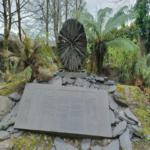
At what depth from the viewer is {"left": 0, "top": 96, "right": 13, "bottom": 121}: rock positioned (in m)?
2.75

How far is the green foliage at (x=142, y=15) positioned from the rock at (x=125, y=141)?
19.2 feet

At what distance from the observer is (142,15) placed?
6.04 meters

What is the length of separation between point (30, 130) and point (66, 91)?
1121 millimetres

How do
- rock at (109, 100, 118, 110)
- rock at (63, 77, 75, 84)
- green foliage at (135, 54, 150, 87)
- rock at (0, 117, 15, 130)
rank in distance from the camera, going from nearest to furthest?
rock at (0, 117, 15, 130), rock at (109, 100, 118, 110), rock at (63, 77, 75, 84), green foliage at (135, 54, 150, 87)

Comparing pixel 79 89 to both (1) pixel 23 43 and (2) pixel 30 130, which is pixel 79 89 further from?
(1) pixel 23 43

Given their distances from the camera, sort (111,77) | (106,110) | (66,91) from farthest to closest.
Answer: (111,77) → (66,91) → (106,110)

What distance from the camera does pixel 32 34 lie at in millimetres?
3188

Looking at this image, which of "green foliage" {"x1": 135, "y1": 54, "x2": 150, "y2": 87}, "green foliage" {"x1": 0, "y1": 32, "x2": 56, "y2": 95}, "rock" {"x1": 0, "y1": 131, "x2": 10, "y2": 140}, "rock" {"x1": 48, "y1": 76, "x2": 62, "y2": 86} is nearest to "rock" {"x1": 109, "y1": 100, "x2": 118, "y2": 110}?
"rock" {"x1": 48, "y1": 76, "x2": 62, "y2": 86}

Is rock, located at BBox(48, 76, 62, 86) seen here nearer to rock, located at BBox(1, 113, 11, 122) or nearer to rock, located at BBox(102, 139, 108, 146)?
rock, located at BBox(1, 113, 11, 122)

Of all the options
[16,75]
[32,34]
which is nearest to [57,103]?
[16,75]

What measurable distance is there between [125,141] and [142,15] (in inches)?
249

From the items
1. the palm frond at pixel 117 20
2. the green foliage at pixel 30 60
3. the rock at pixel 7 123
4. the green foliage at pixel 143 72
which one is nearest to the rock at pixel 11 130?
the rock at pixel 7 123

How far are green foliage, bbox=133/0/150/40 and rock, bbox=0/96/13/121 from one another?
6.88 metres

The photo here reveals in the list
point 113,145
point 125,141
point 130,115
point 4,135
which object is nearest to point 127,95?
point 130,115
